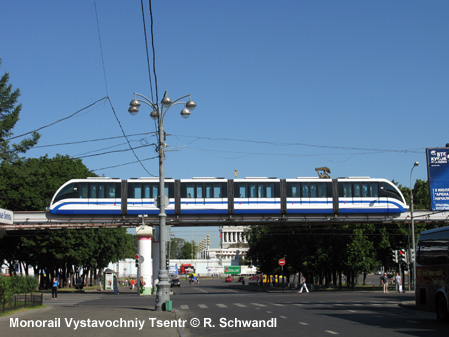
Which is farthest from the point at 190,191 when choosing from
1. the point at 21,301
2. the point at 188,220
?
the point at 21,301

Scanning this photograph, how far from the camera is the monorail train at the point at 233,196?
152 ft

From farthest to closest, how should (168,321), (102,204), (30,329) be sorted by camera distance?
(102,204) → (168,321) → (30,329)

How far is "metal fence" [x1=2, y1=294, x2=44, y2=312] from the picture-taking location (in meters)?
21.0

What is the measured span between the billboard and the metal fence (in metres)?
21.4

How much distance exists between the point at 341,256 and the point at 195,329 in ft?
131

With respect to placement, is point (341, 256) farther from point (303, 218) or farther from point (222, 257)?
point (222, 257)

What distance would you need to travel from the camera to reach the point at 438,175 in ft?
102

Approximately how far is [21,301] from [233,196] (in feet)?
85.3

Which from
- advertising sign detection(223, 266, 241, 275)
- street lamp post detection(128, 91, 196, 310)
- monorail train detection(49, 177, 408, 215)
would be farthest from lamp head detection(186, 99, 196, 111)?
advertising sign detection(223, 266, 241, 275)

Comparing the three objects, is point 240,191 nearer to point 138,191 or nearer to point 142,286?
point 138,191

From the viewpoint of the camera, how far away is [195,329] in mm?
16938

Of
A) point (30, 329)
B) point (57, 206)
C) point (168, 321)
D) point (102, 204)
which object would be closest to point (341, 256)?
point (102, 204)

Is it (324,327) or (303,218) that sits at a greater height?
(303,218)

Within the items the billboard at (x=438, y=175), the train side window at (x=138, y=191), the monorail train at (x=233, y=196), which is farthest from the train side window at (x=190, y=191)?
the billboard at (x=438, y=175)
